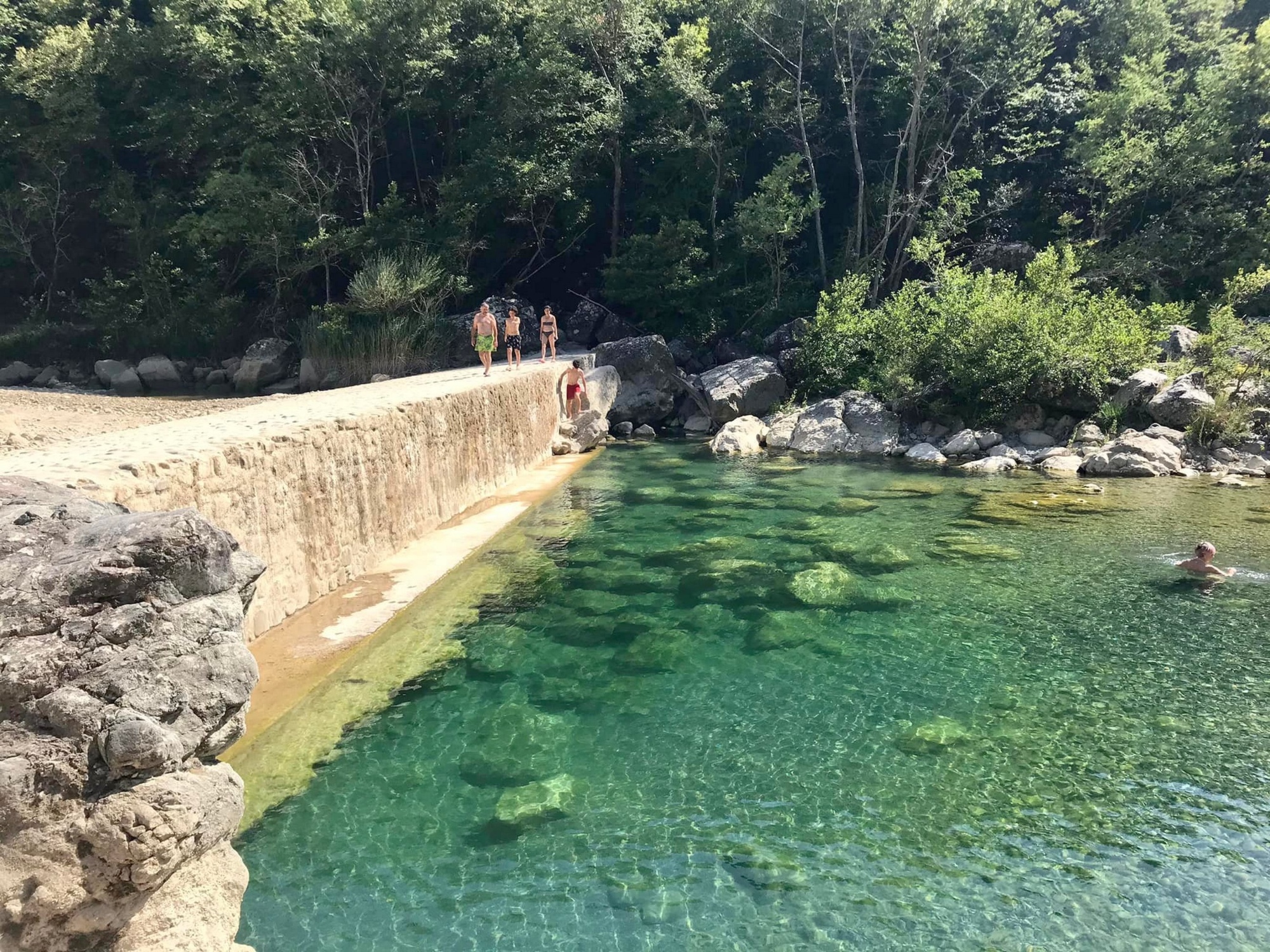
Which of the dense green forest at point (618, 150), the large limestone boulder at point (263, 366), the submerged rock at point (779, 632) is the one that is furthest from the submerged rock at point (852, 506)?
the large limestone boulder at point (263, 366)

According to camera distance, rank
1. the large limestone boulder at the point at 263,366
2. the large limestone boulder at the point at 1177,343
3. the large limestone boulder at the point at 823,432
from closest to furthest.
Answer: the large limestone boulder at the point at 1177,343 < the large limestone boulder at the point at 823,432 < the large limestone boulder at the point at 263,366

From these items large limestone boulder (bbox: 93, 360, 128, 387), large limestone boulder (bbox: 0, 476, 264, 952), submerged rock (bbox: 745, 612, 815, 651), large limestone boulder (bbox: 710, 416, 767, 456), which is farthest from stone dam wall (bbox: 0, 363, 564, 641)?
large limestone boulder (bbox: 93, 360, 128, 387)

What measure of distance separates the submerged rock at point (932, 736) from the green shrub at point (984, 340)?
14.0 meters

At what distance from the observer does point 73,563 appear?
12.5 ft

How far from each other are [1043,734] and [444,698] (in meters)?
4.88

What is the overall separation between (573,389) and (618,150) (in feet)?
34.7

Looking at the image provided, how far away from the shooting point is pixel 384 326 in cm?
2245

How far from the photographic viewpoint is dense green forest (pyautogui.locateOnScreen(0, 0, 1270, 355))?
2305 centimetres

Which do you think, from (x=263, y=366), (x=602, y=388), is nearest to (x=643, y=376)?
(x=602, y=388)

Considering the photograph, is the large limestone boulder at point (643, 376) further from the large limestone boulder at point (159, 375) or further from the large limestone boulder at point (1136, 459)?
the large limestone boulder at point (159, 375)

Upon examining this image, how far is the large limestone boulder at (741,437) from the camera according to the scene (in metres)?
18.9

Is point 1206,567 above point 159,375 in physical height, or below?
below

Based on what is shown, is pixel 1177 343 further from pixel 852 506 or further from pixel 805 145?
pixel 805 145

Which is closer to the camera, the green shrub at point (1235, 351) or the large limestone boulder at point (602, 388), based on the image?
the green shrub at point (1235, 351)
